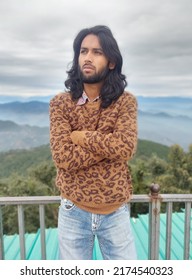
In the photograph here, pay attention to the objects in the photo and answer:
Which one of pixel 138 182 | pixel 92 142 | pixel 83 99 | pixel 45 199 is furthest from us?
pixel 138 182

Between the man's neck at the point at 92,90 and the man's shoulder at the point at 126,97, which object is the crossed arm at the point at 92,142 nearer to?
the man's shoulder at the point at 126,97

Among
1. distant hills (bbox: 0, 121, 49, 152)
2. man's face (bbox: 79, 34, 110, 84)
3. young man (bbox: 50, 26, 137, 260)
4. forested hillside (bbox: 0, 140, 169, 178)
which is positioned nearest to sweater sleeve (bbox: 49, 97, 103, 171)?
young man (bbox: 50, 26, 137, 260)

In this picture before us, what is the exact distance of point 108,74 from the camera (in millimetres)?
1677

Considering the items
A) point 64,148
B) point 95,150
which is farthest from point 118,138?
point 64,148

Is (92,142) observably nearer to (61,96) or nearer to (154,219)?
(61,96)

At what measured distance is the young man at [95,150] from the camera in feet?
5.08

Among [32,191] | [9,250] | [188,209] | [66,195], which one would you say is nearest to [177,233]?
[188,209]

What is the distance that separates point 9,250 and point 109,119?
2.66 m

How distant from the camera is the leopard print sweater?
5.03ft

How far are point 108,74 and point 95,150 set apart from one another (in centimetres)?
46

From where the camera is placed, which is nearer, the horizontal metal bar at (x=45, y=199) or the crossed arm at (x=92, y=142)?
the crossed arm at (x=92, y=142)

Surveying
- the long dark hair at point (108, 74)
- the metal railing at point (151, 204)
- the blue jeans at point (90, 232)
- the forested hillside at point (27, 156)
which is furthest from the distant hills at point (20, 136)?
the blue jeans at point (90, 232)

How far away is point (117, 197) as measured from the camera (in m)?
1.57

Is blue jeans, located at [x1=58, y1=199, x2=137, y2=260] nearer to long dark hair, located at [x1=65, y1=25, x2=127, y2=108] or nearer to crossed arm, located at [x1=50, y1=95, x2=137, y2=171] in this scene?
crossed arm, located at [x1=50, y1=95, x2=137, y2=171]
